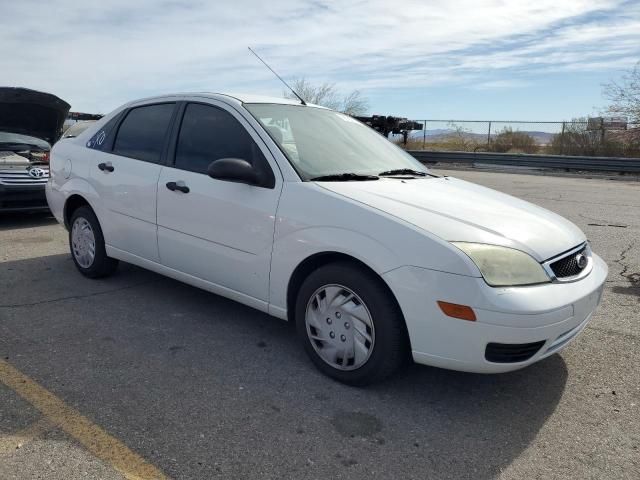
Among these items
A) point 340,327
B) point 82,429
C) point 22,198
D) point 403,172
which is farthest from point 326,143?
point 22,198

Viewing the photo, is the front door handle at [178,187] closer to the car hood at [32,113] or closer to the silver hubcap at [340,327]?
the silver hubcap at [340,327]

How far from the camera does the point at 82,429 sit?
2.73 m

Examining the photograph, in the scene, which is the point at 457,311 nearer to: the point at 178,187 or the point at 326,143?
the point at 326,143

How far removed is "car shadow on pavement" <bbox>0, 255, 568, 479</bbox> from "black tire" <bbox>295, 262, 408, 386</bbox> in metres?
0.11

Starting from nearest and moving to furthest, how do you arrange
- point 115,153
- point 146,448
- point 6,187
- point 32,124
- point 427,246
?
point 146,448 < point 427,246 < point 115,153 < point 6,187 < point 32,124

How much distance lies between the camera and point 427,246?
2857 mm

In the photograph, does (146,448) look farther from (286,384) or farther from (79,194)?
(79,194)

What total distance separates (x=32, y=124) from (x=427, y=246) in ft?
24.1

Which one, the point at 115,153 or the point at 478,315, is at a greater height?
the point at 115,153

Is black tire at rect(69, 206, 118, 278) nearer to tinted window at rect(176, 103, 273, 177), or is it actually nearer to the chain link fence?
tinted window at rect(176, 103, 273, 177)

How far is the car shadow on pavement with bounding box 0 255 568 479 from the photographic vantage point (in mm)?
2578

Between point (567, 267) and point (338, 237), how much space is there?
1303 millimetres

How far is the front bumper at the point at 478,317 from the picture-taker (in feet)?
8.97

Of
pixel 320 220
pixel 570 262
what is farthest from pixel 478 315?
pixel 320 220
